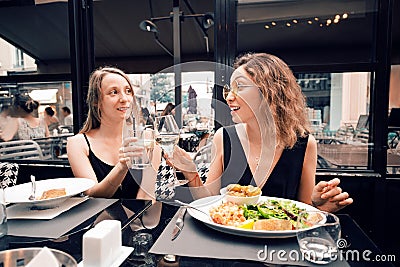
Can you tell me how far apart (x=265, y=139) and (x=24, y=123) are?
2.12 meters

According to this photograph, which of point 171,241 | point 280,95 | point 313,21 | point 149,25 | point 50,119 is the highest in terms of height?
point 149,25

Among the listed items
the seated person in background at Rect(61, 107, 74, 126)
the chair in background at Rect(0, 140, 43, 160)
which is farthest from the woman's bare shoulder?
the chair in background at Rect(0, 140, 43, 160)

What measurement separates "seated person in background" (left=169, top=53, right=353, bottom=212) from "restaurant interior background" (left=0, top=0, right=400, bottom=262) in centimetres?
15

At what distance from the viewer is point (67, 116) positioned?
2357mm

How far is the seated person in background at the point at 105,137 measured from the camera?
1470 mm

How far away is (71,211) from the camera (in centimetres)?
104

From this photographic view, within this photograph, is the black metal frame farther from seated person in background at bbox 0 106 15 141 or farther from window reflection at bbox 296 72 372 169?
window reflection at bbox 296 72 372 169

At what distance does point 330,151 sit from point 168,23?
4.93 ft

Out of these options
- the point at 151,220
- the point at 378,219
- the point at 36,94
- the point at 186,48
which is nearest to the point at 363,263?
the point at 151,220

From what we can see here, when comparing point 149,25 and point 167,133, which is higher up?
point 149,25

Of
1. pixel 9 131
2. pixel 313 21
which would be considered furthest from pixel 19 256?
pixel 9 131

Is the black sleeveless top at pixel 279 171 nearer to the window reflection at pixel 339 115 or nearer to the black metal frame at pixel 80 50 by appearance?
the window reflection at pixel 339 115

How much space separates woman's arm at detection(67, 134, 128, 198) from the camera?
1299 millimetres

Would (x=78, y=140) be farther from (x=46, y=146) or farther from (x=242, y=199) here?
(x=46, y=146)
